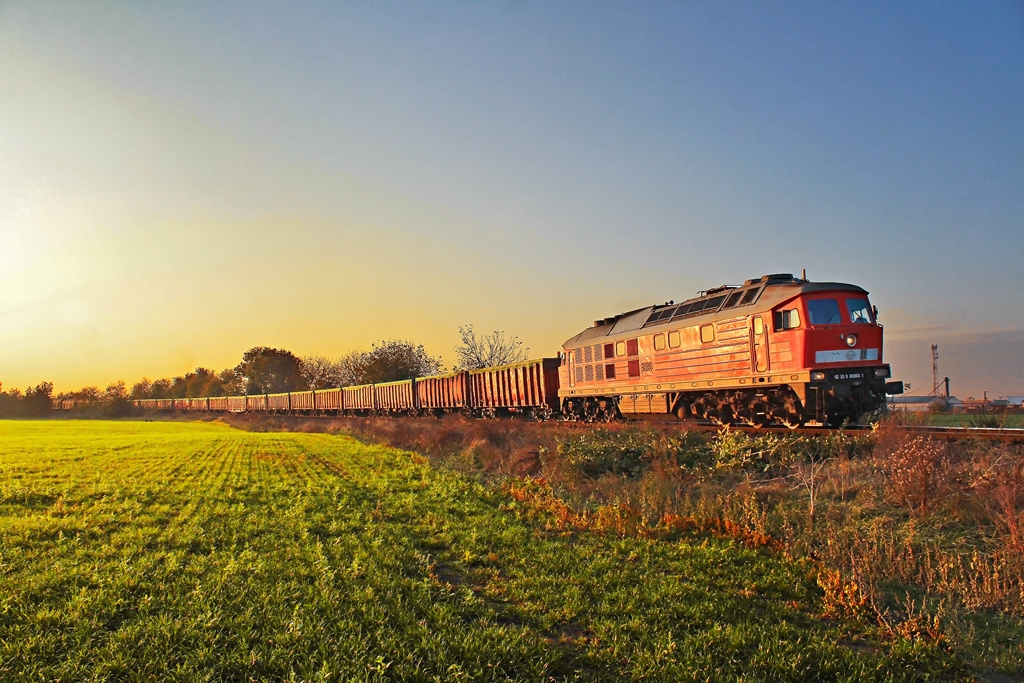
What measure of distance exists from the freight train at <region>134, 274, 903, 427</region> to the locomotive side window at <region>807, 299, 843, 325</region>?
0.08 ft

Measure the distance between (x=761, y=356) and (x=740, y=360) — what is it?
686 millimetres

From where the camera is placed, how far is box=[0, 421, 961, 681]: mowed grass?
4535 mm

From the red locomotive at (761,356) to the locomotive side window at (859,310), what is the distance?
0.03 metres

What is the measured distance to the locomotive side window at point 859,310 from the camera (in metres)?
15.1

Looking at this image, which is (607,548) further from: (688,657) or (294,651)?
(294,651)

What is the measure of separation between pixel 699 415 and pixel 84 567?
51.9 feet

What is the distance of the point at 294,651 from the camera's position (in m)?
4.71

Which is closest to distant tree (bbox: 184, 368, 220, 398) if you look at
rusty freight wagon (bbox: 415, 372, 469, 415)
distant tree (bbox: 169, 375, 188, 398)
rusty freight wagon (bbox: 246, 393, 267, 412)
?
distant tree (bbox: 169, 375, 188, 398)

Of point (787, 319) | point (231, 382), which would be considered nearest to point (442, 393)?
point (787, 319)

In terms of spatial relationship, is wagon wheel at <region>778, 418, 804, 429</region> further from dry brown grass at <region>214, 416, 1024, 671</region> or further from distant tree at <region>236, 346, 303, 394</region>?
distant tree at <region>236, 346, 303, 394</region>

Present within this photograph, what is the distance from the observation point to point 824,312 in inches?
579

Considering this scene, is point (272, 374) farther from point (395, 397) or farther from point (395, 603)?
point (395, 603)

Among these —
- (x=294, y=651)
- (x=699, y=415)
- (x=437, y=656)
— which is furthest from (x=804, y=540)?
(x=699, y=415)

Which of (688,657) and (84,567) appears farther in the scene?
(84,567)
